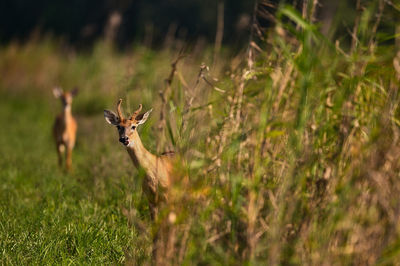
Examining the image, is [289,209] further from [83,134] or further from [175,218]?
[83,134]

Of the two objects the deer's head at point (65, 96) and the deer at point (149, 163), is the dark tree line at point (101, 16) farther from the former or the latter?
the deer at point (149, 163)

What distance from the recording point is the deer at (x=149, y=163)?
3713 mm

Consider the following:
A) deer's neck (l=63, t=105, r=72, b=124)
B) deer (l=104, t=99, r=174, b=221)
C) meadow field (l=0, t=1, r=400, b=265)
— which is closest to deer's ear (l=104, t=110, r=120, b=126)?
deer (l=104, t=99, r=174, b=221)

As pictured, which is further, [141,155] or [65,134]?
[65,134]

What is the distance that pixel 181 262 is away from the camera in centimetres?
277

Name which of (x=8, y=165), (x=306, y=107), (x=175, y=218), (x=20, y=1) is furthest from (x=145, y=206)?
(x=20, y=1)

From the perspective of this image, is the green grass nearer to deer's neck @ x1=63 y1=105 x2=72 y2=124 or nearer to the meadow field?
the meadow field

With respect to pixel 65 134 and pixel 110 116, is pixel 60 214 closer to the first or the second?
pixel 110 116

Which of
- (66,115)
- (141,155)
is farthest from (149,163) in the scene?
(66,115)

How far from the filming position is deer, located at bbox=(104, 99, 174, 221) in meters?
3.71

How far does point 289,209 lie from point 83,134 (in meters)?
6.97

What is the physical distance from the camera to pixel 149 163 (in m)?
4.07

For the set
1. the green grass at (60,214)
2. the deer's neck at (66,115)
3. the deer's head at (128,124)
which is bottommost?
the green grass at (60,214)

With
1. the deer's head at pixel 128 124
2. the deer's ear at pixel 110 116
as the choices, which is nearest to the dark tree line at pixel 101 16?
the deer's ear at pixel 110 116
